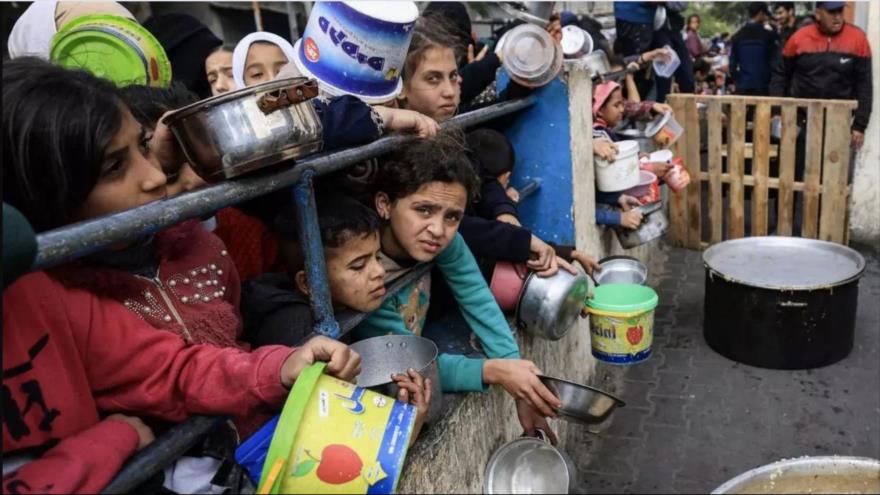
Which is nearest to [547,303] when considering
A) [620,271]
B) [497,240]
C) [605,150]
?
[497,240]

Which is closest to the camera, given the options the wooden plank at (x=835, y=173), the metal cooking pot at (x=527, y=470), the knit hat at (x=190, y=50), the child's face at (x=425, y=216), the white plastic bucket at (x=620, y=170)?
the metal cooking pot at (x=527, y=470)

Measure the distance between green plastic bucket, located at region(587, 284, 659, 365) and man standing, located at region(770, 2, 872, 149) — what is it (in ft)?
14.2

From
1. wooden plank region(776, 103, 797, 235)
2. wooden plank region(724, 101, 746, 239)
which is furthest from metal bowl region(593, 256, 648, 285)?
wooden plank region(776, 103, 797, 235)

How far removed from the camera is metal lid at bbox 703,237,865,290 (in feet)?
13.9

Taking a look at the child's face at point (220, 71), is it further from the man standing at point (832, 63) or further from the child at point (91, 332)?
the man standing at point (832, 63)

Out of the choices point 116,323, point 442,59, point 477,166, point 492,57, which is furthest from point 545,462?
point 492,57

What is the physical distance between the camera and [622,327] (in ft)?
10.6

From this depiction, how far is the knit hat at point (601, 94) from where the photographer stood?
5.04 metres

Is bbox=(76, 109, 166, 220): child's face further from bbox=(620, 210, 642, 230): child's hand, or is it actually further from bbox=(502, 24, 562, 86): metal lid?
bbox=(620, 210, 642, 230): child's hand

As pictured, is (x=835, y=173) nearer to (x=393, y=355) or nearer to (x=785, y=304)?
(x=785, y=304)

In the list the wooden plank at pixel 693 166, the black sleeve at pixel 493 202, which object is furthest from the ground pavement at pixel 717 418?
Result: the wooden plank at pixel 693 166

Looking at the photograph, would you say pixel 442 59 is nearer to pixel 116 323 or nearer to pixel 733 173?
pixel 116 323

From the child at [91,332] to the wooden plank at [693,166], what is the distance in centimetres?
539

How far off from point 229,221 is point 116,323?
1107mm
